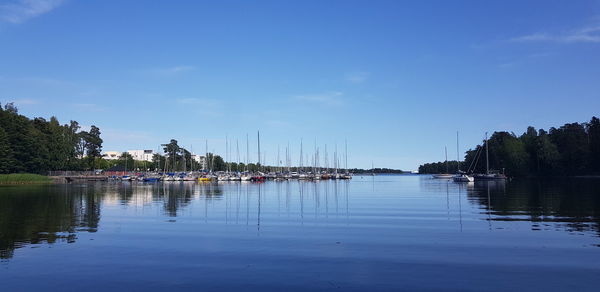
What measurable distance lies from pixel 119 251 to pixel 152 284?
645 cm

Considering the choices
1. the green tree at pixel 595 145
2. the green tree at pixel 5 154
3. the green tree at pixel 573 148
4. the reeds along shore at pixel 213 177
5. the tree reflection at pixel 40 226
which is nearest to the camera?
the tree reflection at pixel 40 226

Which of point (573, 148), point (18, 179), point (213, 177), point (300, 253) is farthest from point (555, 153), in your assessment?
point (300, 253)

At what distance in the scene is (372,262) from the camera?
16875mm

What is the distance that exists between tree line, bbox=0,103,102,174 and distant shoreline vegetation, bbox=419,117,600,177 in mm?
137231

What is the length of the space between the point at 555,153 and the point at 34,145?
166 metres

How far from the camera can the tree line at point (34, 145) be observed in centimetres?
12181

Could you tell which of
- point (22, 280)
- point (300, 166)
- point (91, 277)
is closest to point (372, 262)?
point (91, 277)

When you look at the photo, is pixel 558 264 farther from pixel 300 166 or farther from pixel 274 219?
pixel 300 166

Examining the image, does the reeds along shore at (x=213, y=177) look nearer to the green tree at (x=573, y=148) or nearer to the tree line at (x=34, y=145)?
the tree line at (x=34, y=145)

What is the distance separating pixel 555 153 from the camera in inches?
6609

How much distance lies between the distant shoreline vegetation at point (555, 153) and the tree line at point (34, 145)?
137231 mm

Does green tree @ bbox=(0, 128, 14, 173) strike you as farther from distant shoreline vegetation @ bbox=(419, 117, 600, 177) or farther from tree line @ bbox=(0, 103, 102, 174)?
distant shoreline vegetation @ bbox=(419, 117, 600, 177)

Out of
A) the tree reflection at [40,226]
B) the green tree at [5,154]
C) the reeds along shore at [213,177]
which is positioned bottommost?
the tree reflection at [40,226]

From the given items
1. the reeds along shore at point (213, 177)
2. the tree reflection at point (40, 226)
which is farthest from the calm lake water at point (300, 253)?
the reeds along shore at point (213, 177)
